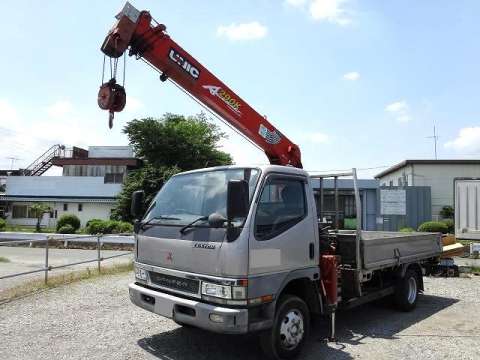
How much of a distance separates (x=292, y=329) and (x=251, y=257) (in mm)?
1193

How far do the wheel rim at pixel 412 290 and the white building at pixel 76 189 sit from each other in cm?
3719

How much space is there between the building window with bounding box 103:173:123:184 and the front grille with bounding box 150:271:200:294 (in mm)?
40231

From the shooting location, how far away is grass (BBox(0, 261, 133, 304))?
912 cm

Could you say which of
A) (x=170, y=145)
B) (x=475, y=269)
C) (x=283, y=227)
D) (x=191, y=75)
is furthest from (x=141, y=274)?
(x=170, y=145)

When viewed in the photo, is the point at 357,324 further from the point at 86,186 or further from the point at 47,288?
the point at 86,186

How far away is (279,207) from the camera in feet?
18.3

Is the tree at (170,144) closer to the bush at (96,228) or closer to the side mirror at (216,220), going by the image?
the bush at (96,228)

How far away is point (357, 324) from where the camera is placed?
23.9ft

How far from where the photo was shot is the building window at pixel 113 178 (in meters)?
44.6

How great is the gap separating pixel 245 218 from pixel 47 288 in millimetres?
6737

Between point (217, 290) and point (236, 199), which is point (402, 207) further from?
point (236, 199)

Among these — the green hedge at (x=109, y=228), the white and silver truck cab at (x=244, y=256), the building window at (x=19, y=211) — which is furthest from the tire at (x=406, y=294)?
the building window at (x=19, y=211)

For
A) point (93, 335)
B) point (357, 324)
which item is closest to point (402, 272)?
point (357, 324)

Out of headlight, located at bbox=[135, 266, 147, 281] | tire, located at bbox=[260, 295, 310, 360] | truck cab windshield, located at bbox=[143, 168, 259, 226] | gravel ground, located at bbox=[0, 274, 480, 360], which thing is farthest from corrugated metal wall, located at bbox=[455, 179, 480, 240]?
headlight, located at bbox=[135, 266, 147, 281]
